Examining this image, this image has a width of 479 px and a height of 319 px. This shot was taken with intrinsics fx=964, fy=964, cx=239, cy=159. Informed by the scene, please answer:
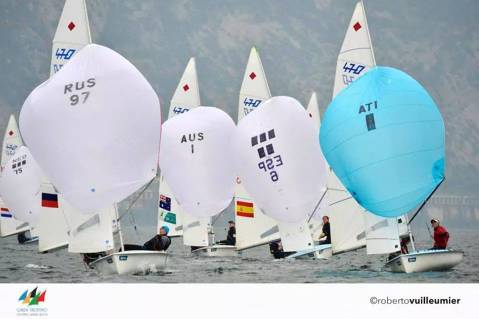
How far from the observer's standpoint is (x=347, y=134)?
38.1 ft

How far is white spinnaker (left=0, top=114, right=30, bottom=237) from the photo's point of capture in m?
17.5

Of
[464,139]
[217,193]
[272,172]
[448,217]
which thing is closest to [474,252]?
[448,217]

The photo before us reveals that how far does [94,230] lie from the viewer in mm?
12039

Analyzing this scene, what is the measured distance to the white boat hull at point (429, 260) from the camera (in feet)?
37.8

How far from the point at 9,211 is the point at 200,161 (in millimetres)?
4658

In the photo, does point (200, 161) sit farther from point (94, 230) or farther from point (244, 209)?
point (94, 230)

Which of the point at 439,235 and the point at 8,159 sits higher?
the point at 8,159

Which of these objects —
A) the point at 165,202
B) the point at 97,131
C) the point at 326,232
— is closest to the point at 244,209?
the point at 326,232

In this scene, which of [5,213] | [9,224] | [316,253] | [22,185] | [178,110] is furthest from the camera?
[9,224]

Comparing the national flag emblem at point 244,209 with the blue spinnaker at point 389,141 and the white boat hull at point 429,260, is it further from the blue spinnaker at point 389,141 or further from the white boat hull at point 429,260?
the white boat hull at point 429,260

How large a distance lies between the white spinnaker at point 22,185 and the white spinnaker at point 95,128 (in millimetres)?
4294

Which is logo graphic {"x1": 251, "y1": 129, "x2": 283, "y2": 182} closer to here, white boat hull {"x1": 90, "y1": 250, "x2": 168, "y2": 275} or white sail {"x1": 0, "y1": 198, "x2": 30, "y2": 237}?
white boat hull {"x1": 90, "y1": 250, "x2": 168, "y2": 275}

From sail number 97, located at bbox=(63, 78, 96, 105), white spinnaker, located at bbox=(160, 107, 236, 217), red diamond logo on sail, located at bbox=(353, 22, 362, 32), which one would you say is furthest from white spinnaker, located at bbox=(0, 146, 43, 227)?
red diamond logo on sail, located at bbox=(353, 22, 362, 32)
